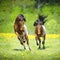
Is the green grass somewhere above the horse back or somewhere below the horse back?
below

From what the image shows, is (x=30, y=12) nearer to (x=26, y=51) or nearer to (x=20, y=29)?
(x=20, y=29)

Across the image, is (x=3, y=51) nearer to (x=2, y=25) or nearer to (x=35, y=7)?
(x=2, y=25)

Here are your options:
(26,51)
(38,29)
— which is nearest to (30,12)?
(38,29)

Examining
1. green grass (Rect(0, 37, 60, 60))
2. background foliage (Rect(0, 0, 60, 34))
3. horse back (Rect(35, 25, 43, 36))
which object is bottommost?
green grass (Rect(0, 37, 60, 60))

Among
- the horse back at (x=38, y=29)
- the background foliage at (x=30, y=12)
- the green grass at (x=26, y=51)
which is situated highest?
the background foliage at (x=30, y=12)

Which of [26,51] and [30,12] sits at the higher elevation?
[30,12]

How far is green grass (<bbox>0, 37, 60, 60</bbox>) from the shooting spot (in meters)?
Result: 2.93

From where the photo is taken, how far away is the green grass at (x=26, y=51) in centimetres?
293

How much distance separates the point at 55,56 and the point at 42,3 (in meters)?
0.68

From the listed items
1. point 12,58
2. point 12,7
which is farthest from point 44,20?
point 12,58

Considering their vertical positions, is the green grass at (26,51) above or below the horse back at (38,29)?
below

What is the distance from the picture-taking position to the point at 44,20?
297cm

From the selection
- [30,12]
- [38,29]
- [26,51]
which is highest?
[30,12]

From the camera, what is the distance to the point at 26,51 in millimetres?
2959
